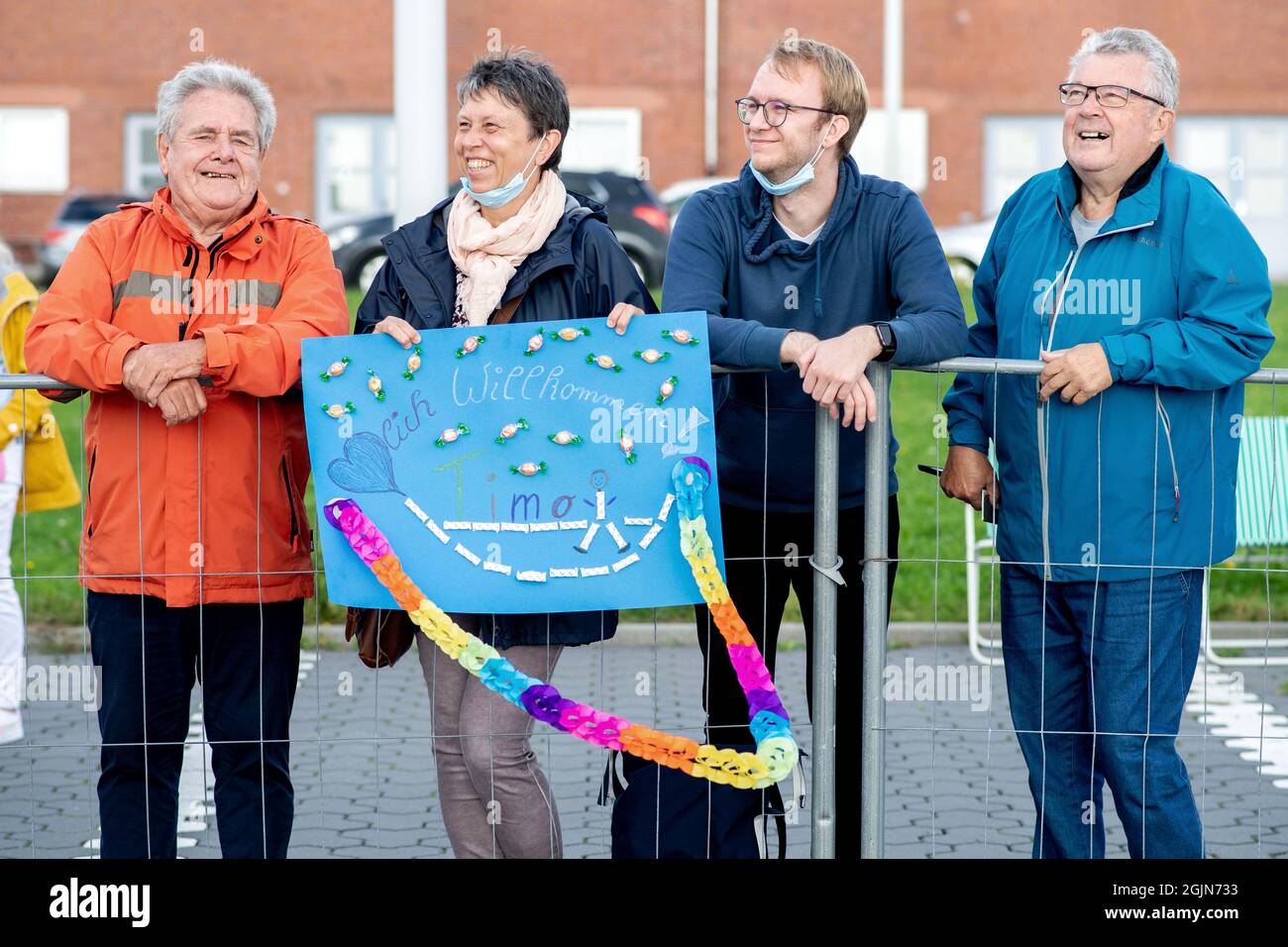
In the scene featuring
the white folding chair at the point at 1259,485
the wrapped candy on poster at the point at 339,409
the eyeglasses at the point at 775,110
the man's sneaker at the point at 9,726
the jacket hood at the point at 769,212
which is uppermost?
the eyeglasses at the point at 775,110

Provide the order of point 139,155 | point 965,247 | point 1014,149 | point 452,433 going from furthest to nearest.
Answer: point 1014,149, point 139,155, point 965,247, point 452,433

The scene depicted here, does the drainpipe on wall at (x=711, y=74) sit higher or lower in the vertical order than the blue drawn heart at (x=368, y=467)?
higher

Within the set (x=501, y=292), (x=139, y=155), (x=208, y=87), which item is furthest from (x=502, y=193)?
(x=139, y=155)

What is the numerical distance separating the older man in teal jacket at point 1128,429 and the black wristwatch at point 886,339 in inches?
15.1

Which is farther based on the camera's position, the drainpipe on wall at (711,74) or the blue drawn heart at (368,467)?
the drainpipe on wall at (711,74)

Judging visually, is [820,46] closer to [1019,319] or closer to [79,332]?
[1019,319]

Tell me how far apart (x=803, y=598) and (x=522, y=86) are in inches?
56.1

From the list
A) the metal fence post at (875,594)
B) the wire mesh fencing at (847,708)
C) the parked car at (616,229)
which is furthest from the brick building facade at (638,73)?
the metal fence post at (875,594)

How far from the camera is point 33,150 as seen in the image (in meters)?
29.4

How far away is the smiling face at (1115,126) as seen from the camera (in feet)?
12.6

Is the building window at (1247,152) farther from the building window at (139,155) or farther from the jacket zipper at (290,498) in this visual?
the jacket zipper at (290,498)

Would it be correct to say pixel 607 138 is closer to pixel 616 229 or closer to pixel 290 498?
pixel 616 229

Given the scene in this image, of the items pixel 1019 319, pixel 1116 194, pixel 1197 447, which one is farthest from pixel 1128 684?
pixel 1116 194
